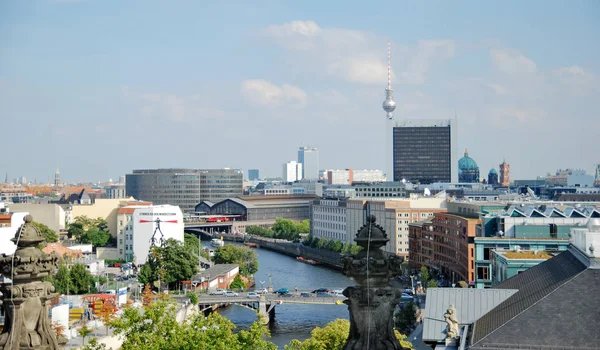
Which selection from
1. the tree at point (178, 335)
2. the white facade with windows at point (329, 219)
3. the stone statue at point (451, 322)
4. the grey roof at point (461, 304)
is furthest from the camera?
the white facade with windows at point (329, 219)

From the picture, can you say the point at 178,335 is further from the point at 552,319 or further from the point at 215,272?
the point at 215,272

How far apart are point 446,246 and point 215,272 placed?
22243 mm

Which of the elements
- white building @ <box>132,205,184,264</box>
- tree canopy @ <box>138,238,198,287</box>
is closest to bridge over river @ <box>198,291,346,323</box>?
tree canopy @ <box>138,238,198,287</box>

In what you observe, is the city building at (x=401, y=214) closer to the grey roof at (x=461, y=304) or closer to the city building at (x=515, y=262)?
the city building at (x=515, y=262)

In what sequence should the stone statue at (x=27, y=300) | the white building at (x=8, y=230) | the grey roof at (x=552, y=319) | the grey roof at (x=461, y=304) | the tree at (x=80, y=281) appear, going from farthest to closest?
1. the white building at (x=8, y=230)
2. the tree at (x=80, y=281)
3. the grey roof at (x=461, y=304)
4. the grey roof at (x=552, y=319)
5. the stone statue at (x=27, y=300)

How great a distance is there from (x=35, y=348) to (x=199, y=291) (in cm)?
6778

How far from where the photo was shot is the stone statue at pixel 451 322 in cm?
2662

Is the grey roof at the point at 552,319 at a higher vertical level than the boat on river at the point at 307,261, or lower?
higher

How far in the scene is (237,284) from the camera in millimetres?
84562

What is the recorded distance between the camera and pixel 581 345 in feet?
70.5

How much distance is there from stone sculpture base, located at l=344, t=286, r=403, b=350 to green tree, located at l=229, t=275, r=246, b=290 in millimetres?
74512

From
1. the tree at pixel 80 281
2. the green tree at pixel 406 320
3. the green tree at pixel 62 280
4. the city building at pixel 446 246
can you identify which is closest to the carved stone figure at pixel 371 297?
the green tree at pixel 406 320

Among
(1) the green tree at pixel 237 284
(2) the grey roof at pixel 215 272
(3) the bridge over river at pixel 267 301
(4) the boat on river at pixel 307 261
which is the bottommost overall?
(4) the boat on river at pixel 307 261

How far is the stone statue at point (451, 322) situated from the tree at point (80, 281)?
1848 inches
